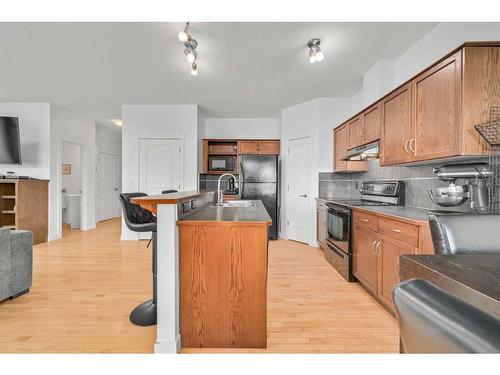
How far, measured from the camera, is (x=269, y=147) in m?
5.37

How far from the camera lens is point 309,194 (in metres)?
4.56

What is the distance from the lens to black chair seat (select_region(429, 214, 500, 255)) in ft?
3.48

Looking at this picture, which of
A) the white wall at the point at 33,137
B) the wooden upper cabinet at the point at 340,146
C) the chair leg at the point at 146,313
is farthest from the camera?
the white wall at the point at 33,137

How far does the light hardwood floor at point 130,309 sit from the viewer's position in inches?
66.6

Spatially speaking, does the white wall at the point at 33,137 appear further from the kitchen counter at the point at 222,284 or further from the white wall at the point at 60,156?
the kitchen counter at the point at 222,284

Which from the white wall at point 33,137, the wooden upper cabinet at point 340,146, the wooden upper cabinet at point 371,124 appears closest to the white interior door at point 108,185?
the white wall at point 33,137

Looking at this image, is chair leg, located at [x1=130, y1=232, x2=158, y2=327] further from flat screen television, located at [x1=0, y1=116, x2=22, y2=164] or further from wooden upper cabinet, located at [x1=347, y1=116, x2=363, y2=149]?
flat screen television, located at [x1=0, y1=116, x2=22, y2=164]

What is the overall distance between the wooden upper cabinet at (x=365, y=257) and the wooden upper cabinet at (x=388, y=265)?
8 centimetres

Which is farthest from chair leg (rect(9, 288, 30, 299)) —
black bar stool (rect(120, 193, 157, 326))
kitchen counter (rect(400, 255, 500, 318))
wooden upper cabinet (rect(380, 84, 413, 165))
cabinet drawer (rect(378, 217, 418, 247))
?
wooden upper cabinet (rect(380, 84, 413, 165))

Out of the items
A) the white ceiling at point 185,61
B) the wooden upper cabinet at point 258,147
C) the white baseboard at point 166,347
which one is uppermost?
the white ceiling at point 185,61

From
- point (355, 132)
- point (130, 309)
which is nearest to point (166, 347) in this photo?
point (130, 309)

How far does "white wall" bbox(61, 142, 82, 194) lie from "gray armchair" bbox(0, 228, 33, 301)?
417 centimetres

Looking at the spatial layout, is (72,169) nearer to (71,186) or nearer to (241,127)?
(71,186)
